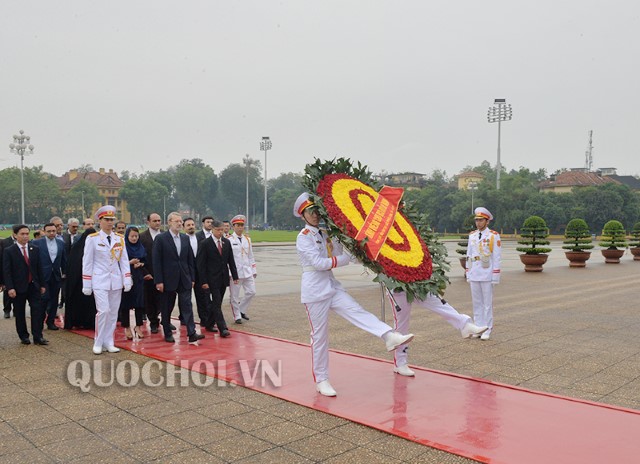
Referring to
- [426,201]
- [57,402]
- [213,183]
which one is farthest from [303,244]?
[213,183]

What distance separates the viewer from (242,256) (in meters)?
9.38

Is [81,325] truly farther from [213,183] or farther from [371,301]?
[213,183]

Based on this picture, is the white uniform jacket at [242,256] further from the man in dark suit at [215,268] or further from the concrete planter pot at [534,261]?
the concrete planter pot at [534,261]

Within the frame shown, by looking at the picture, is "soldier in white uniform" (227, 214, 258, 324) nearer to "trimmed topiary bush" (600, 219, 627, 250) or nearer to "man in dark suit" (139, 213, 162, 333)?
"man in dark suit" (139, 213, 162, 333)

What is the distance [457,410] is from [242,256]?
17.7 feet

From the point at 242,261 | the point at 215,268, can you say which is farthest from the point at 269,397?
the point at 242,261

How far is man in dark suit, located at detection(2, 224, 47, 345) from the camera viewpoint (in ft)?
23.8

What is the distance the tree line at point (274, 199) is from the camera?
202ft

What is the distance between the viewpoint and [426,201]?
72.9 m

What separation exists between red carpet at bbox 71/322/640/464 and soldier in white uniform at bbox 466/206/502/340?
2.39 metres

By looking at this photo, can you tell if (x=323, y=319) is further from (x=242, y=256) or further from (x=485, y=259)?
(x=242, y=256)

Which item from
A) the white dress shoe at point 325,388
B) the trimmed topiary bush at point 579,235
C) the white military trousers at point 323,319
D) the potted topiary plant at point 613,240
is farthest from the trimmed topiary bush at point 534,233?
the white dress shoe at point 325,388

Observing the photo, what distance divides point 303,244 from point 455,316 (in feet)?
5.11

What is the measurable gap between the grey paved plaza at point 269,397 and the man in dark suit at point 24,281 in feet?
0.84
